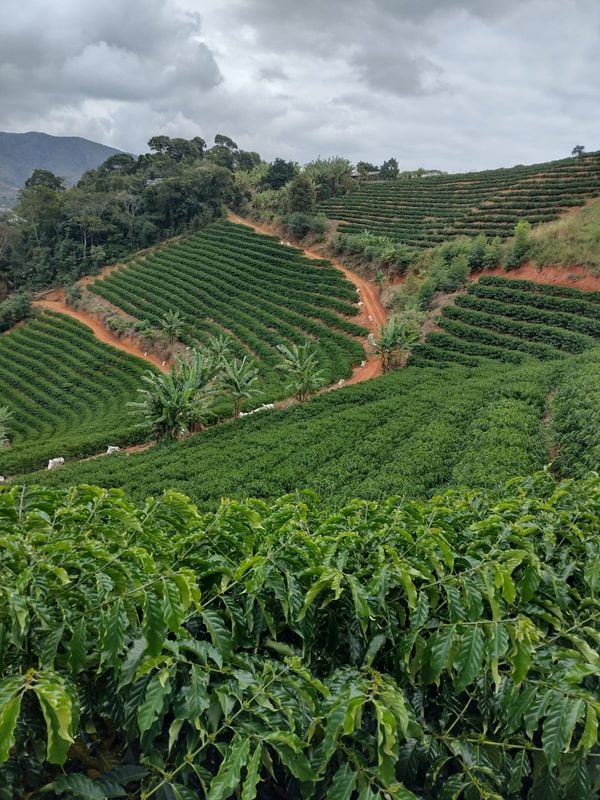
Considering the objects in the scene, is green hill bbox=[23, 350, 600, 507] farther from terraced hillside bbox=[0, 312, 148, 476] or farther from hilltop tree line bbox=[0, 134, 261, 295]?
hilltop tree line bbox=[0, 134, 261, 295]

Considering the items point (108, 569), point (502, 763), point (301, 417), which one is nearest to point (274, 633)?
point (108, 569)

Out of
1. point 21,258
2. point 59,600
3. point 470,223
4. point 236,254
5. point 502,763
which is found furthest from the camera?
point 21,258

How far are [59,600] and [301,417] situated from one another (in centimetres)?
1866

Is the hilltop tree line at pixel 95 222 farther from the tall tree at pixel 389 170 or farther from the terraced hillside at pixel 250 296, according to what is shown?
the tall tree at pixel 389 170

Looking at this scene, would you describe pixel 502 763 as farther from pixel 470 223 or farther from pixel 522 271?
pixel 470 223

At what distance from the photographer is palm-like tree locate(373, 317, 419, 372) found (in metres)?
25.9

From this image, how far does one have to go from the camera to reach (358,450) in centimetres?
1571

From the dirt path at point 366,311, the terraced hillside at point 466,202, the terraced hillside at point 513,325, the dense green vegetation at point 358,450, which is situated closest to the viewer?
the dense green vegetation at point 358,450

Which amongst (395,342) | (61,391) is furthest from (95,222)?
(395,342)

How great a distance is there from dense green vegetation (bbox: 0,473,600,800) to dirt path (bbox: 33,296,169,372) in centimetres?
3465

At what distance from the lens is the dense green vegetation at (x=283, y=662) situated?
6.68 ft

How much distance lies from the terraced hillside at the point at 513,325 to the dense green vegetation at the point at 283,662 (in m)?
25.0

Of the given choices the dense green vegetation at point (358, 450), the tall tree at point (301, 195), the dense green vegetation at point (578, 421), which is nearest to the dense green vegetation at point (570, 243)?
the dense green vegetation at point (358, 450)

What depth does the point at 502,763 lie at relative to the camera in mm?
2445
